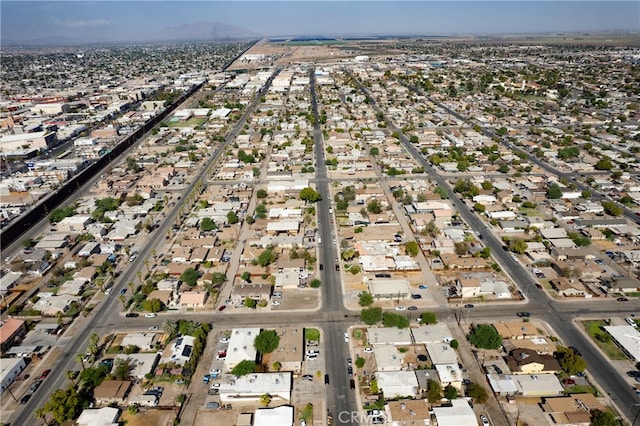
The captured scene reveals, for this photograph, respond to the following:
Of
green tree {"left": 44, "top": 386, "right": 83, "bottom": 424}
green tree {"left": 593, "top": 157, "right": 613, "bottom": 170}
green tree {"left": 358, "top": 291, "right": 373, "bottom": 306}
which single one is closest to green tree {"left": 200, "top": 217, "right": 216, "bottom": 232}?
green tree {"left": 358, "top": 291, "right": 373, "bottom": 306}

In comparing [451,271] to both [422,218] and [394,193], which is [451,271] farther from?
[394,193]

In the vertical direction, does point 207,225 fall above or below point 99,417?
above

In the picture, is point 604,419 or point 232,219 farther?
point 232,219

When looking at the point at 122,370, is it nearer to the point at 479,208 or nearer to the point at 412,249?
the point at 412,249

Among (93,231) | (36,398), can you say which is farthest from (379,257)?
(93,231)

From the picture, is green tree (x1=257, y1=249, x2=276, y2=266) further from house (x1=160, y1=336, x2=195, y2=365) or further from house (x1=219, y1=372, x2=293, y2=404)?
house (x1=219, y1=372, x2=293, y2=404)

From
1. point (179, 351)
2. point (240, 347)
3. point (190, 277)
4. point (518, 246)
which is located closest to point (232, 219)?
point (190, 277)
